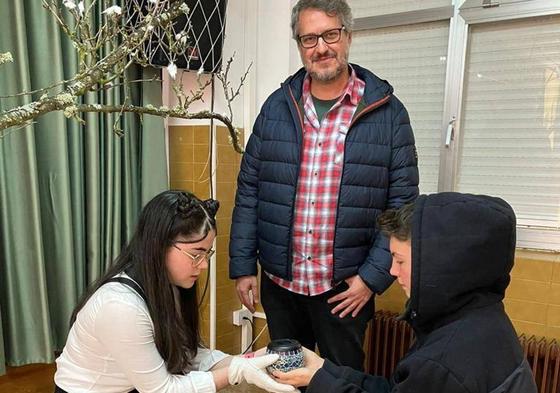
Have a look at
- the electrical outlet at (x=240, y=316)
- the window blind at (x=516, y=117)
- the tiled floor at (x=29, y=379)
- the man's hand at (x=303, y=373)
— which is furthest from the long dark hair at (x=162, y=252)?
the window blind at (x=516, y=117)

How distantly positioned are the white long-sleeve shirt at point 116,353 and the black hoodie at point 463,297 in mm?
631

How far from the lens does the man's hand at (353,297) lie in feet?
4.99

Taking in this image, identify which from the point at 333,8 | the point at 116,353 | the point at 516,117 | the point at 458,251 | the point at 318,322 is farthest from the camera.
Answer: the point at 516,117

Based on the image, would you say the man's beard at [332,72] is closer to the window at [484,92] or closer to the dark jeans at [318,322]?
the dark jeans at [318,322]

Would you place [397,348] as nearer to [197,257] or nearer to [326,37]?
[197,257]

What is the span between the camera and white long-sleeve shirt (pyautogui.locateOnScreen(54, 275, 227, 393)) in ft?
3.83

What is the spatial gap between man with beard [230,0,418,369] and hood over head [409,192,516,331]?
0.56 metres

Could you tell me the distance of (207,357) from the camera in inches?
60.6

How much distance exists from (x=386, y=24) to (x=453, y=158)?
716 millimetres

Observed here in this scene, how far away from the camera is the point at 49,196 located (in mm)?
1854

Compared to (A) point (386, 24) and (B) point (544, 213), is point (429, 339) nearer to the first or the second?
(B) point (544, 213)

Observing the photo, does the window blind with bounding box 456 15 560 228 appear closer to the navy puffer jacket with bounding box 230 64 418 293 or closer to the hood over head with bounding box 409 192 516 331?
the navy puffer jacket with bounding box 230 64 418 293

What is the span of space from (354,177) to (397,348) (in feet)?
3.23

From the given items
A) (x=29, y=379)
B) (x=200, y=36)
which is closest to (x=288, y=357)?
(x=29, y=379)
